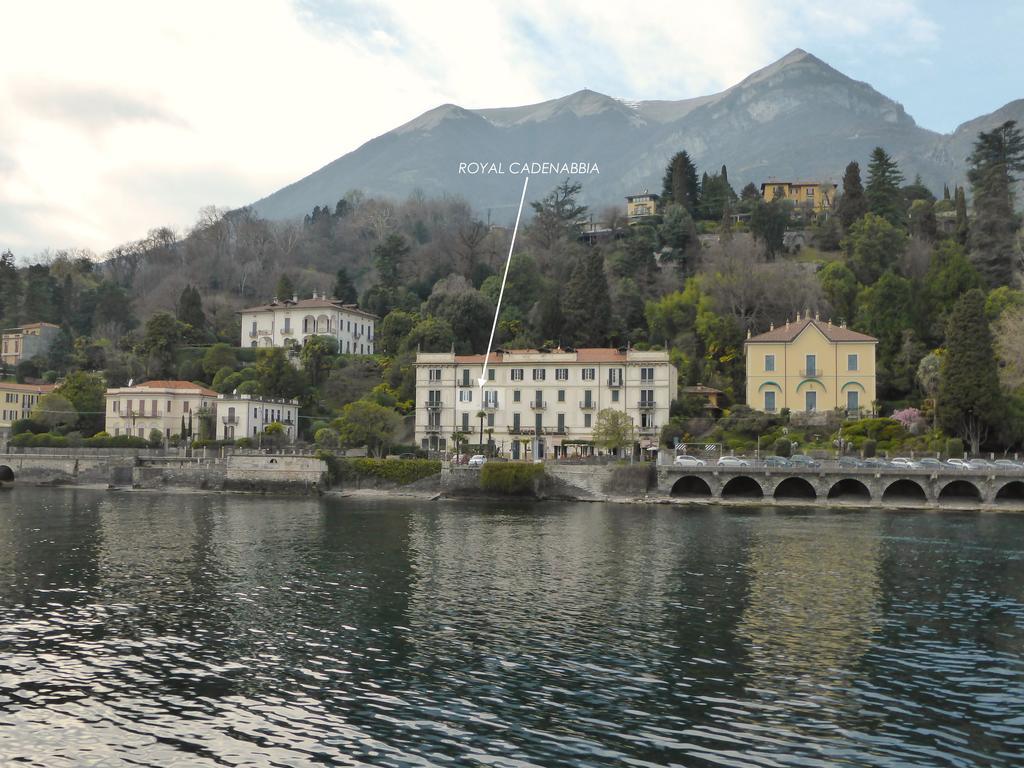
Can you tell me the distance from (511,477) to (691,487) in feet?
44.4

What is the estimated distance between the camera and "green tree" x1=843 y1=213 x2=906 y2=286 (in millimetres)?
101438

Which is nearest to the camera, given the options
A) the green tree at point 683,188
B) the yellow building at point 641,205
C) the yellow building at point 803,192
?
the green tree at point 683,188

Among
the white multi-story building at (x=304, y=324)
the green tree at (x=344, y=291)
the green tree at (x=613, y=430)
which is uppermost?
the green tree at (x=344, y=291)

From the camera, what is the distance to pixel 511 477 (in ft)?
231

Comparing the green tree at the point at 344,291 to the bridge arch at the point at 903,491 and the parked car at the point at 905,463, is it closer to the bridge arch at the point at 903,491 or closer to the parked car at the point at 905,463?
the bridge arch at the point at 903,491

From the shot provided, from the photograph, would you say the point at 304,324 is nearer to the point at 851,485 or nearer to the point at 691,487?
the point at 691,487

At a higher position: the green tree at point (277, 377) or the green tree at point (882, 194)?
the green tree at point (882, 194)

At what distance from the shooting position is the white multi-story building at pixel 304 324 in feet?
358

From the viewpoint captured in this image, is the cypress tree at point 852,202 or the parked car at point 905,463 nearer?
the parked car at point 905,463

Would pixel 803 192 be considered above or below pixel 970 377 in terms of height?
above

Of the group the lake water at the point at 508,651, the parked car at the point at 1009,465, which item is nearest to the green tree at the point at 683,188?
Result: the parked car at the point at 1009,465

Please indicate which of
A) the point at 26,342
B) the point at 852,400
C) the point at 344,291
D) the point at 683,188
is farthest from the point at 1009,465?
the point at 26,342

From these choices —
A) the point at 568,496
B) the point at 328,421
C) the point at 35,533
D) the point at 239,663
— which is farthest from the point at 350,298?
the point at 239,663

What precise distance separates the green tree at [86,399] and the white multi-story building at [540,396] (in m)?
34.6
